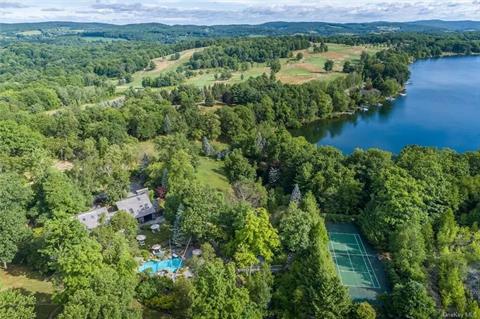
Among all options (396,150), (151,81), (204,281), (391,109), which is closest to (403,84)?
(391,109)

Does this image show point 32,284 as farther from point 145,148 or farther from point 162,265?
point 145,148

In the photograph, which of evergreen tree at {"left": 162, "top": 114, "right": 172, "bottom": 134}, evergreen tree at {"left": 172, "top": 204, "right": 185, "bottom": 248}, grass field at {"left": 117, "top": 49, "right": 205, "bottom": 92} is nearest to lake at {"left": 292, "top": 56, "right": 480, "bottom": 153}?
evergreen tree at {"left": 162, "top": 114, "right": 172, "bottom": 134}

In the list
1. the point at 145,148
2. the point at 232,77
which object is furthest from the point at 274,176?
the point at 232,77

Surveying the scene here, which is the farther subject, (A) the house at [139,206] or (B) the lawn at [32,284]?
(A) the house at [139,206]

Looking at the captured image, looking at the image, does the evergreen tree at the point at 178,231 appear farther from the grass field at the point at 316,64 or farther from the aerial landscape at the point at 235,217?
the grass field at the point at 316,64

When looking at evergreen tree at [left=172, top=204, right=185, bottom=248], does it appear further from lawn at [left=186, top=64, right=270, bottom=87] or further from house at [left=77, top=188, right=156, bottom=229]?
lawn at [left=186, top=64, right=270, bottom=87]

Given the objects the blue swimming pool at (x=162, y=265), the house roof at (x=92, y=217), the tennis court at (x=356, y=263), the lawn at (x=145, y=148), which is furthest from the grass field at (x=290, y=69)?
the blue swimming pool at (x=162, y=265)
